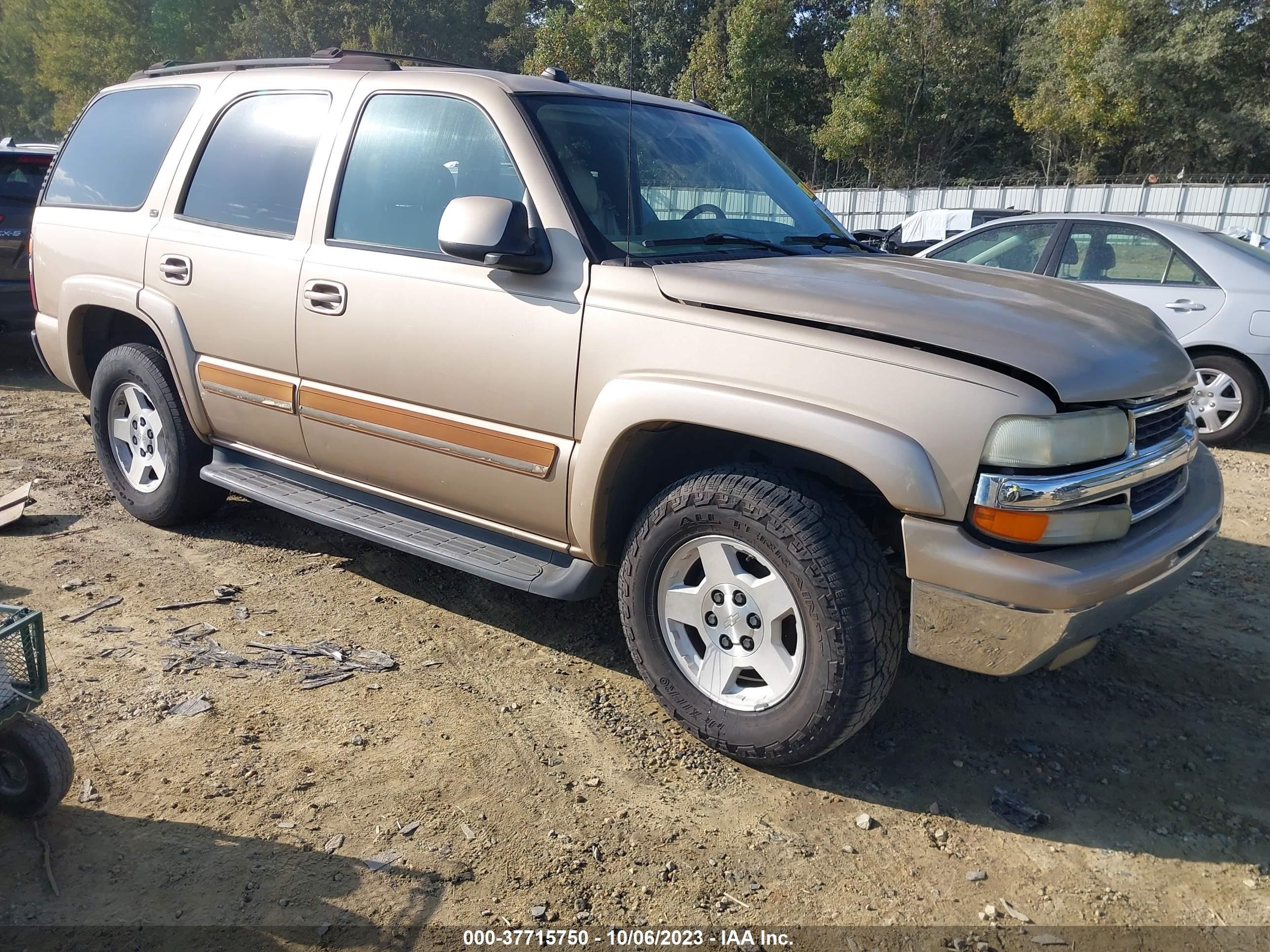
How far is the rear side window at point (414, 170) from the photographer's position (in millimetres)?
3410

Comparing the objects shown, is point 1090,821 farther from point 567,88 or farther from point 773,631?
point 567,88

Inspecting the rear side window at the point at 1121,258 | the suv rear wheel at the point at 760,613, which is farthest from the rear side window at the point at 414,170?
the rear side window at the point at 1121,258

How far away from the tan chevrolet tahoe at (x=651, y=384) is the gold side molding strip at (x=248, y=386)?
0.05 ft

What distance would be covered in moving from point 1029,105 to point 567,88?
3830cm

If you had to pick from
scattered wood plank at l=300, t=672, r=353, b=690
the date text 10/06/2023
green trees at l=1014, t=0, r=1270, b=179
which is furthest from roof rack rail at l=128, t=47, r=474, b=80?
→ green trees at l=1014, t=0, r=1270, b=179

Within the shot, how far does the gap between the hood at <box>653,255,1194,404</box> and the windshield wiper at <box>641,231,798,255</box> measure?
0.18 m

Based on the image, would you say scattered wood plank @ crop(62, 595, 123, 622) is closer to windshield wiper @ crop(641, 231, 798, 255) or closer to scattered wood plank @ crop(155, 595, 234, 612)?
scattered wood plank @ crop(155, 595, 234, 612)

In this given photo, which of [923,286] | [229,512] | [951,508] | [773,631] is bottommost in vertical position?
[229,512]

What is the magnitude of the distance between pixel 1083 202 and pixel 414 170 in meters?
26.9

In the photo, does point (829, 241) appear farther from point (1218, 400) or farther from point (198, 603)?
point (1218, 400)

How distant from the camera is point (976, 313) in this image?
272 centimetres

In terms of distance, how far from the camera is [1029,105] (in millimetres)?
36500

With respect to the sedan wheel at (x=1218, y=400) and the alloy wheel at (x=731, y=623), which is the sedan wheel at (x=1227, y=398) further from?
the alloy wheel at (x=731, y=623)

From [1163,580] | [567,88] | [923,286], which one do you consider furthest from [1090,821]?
[567,88]
